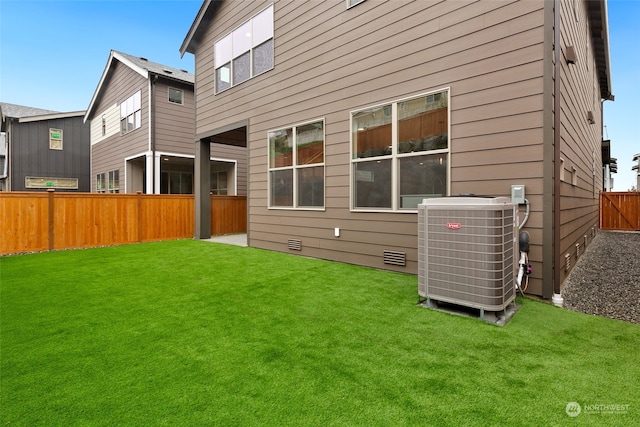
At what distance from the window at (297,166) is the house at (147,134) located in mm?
4794

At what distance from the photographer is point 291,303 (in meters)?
3.12

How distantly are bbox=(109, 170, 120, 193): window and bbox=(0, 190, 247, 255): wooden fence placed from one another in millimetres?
6462

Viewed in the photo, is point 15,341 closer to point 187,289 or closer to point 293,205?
point 187,289

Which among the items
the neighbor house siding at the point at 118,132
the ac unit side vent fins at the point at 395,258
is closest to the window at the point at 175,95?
the neighbor house siding at the point at 118,132

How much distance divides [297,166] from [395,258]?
2609mm

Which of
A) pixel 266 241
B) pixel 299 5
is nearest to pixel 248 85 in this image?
pixel 299 5

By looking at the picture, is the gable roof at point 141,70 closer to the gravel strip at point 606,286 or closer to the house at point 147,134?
the house at point 147,134

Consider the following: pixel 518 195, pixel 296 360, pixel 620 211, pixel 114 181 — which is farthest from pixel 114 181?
pixel 620 211

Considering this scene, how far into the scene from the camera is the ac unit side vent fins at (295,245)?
5809 mm

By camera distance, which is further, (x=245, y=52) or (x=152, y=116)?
(x=152, y=116)

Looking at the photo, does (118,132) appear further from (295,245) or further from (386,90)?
(386,90)

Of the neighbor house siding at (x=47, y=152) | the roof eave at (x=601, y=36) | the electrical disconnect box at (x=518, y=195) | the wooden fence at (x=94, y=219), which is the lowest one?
the wooden fence at (x=94, y=219)

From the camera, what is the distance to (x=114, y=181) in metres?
13.5

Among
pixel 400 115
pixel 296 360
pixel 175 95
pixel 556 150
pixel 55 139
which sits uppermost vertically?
pixel 175 95
